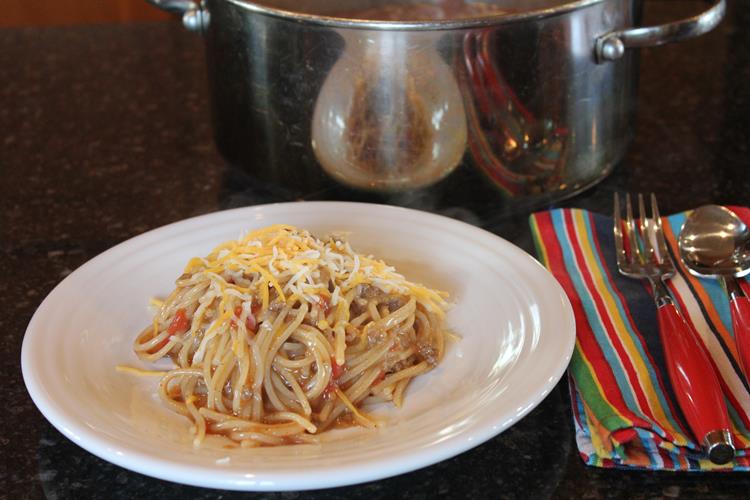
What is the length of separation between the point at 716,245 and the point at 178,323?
26.7 inches

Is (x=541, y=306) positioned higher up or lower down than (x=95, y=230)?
higher up

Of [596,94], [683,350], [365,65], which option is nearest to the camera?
[683,350]

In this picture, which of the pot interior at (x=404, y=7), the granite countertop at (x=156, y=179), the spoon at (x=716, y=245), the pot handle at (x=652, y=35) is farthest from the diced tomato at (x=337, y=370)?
the pot interior at (x=404, y=7)

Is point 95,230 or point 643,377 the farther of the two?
point 95,230

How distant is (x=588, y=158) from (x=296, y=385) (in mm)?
603

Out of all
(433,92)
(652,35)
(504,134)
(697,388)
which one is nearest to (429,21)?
(433,92)

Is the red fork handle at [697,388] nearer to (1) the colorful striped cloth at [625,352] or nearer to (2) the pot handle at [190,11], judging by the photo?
(1) the colorful striped cloth at [625,352]

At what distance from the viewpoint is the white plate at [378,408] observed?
0.83m

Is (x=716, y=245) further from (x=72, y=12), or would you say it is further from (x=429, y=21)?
(x=72, y=12)

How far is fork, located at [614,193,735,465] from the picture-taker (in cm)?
89

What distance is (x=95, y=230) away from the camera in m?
1.46

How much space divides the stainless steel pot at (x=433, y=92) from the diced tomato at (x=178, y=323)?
351mm

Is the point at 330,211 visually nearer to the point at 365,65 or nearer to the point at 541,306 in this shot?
the point at 365,65

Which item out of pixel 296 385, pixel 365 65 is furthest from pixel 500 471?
pixel 365 65
